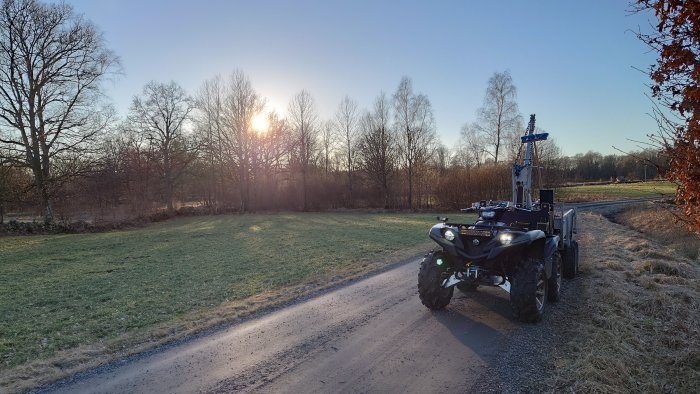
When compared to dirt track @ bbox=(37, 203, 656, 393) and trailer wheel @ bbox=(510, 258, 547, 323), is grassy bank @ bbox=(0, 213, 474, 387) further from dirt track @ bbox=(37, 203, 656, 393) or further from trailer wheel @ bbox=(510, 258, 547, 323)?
trailer wheel @ bbox=(510, 258, 547, 323)

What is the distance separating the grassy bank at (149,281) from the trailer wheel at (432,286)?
9.23ft

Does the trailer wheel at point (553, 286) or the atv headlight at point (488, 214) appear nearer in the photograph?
the trailer wheel at point (553, 286)

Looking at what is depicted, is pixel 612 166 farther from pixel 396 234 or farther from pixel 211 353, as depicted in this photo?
pixel 211 353

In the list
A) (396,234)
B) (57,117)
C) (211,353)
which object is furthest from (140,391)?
(57,117)

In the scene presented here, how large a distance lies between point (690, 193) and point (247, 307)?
20.5 feet

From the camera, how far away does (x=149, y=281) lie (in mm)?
9625

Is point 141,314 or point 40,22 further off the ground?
point 40,22

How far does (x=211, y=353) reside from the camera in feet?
16.3

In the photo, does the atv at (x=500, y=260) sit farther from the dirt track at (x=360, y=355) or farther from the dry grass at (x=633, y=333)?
the dry grass at (x=633, y=333)

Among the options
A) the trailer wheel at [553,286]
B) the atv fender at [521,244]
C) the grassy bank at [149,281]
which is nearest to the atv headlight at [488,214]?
the atv fender at [521,244]

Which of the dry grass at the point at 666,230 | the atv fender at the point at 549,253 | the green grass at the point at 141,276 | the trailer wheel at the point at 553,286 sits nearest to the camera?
the atv fender at the point at 549,253

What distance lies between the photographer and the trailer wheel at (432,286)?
6148 millimetres

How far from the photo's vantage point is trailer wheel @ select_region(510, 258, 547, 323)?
213 inches

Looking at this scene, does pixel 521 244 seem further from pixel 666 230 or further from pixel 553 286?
pixel 666 230
